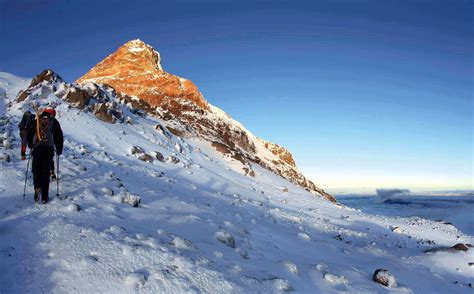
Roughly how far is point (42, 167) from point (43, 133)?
3.25 feet

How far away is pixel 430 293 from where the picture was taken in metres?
10.9

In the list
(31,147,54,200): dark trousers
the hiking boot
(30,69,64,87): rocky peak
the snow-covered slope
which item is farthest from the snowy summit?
(31,147,54,200): dark trousers

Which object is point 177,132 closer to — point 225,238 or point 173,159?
point 173,159

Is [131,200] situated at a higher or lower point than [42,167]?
lower

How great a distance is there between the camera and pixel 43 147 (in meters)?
9.22

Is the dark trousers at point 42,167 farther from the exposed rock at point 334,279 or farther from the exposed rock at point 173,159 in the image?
the exposed rock at point 173,159

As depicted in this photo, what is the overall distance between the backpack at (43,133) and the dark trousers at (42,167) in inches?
5.5

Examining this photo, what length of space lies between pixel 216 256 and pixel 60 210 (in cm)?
408

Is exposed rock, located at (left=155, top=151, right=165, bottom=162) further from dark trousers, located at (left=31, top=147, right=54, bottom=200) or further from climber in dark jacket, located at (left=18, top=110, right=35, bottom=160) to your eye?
dark trousers, located at (left=31, top=147, right=54, bottom=200)

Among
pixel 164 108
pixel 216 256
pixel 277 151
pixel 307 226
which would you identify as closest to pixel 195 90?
pixel 164 108

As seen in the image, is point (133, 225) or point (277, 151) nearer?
point (133, 225)

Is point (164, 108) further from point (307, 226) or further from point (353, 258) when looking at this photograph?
point (353, 258)

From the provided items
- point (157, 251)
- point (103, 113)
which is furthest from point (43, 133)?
point (103, 113)

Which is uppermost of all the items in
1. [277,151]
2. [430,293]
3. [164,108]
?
[164,108]
